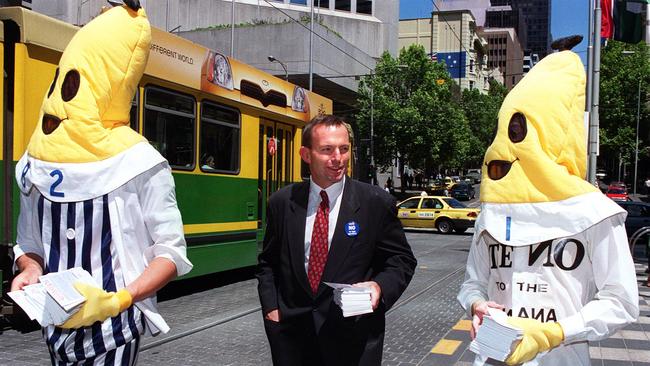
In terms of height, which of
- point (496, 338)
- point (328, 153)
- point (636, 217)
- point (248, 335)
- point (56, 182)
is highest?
point (328, 153)

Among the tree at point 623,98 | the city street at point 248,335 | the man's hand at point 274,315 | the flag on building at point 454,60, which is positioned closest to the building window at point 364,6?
the tree at point 623,98

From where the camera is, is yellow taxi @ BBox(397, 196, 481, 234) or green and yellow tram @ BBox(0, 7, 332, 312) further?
yellow taxi @ BBox(397, 196, 481, 234)

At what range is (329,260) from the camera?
9.09 feet

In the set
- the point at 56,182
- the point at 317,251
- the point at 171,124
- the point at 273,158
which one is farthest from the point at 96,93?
the point at 273,158

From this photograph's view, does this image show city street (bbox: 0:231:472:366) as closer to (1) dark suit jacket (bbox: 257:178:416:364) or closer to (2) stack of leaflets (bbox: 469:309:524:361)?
(1) dark suit jacket (bbox: 257:178:416:364)

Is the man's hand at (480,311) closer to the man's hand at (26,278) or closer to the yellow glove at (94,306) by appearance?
the yellow glove at (94,306)

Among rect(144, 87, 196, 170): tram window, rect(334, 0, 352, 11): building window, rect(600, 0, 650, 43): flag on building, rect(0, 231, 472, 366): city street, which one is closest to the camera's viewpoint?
rect(0, 231, 472, 366): city street

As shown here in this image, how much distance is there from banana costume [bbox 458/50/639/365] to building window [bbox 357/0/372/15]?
162 feet

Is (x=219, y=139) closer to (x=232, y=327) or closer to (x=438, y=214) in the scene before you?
(x=232, y=327)

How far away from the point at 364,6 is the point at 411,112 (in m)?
16.1

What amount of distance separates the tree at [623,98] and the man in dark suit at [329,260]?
6232 centimetres

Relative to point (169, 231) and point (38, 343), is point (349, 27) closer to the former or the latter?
point (38, 343)

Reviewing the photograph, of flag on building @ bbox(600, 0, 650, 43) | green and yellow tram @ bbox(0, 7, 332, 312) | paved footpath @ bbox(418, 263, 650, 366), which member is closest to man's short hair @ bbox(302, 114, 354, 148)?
paved footpath @ bbox(418, 263, 650, 366)

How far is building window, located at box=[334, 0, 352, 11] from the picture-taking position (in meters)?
49.2
